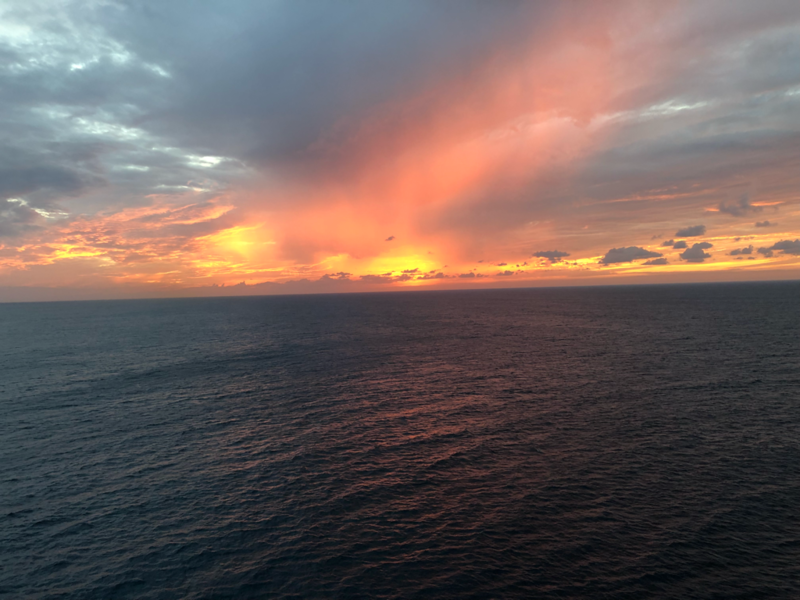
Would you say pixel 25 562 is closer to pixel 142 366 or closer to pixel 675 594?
pixel 675 594

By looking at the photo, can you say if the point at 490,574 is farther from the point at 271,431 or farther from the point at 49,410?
the point at 49,410

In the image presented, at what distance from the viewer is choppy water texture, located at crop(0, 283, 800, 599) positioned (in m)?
29.8

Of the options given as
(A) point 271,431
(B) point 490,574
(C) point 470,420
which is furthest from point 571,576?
(A) point 271,431

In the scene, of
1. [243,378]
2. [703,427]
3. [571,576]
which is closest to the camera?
[571,576]

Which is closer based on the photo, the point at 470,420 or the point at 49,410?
the point at 470,420

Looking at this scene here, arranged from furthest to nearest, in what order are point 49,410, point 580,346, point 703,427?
point 580,346 < point 49,410 < point 703,427

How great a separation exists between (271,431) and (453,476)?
28489mm

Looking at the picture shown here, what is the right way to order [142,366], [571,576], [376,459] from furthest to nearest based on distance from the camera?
[142,366] → [376,459] → [571,576]

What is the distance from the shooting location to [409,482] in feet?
139

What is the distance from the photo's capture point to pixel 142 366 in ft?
330

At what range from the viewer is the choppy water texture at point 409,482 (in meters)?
29.8

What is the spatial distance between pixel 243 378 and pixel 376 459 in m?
50.5

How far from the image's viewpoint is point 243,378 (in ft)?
286

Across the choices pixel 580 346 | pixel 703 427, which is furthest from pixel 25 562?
pixel 580 346
